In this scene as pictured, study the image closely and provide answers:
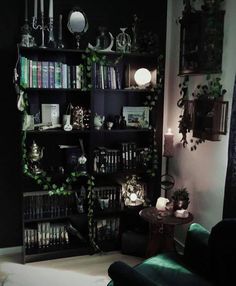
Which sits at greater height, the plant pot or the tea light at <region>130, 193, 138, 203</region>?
the plant pot

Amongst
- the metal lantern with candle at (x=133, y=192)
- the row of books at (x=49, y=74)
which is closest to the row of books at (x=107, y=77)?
the row of books at (x=49, y=74)

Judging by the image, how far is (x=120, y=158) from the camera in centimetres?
326

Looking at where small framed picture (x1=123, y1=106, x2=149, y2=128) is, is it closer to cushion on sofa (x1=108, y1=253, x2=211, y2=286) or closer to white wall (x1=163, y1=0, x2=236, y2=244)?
white wall (x1=163, y1=0, x2=236, y2=244)

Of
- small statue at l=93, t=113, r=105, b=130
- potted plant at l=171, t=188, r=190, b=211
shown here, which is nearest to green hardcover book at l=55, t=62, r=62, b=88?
small statue at l=93, t=113, r=105, b=130

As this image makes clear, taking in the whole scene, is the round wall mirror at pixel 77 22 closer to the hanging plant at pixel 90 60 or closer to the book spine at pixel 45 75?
the hanging plant at pixel 90 60

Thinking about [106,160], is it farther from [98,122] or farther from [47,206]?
[47,206]

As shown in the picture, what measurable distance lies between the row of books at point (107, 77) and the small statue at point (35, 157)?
78 centimetres

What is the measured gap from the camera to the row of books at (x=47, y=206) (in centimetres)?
307

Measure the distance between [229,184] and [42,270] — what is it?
1722mm

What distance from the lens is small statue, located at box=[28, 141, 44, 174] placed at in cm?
301

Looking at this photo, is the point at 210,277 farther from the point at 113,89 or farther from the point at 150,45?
the point at 150,45

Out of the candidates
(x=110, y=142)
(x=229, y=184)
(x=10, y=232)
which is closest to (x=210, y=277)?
(x=229, y=184)

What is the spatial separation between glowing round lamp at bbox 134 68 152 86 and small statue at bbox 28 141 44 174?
1.12 m

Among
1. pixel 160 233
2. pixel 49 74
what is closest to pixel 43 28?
pixel 49 74
